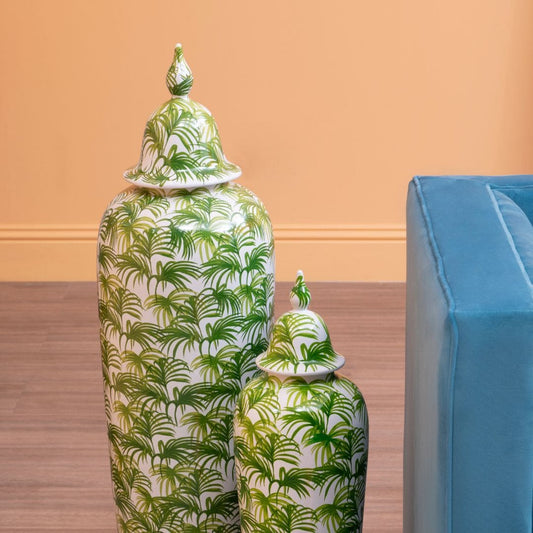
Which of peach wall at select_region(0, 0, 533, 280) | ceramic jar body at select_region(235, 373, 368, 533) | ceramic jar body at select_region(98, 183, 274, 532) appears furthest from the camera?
peach wall at select_region(0, 0, 533, 280)

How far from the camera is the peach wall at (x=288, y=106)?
293 centimetres

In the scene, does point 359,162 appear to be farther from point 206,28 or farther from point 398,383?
point 398,383

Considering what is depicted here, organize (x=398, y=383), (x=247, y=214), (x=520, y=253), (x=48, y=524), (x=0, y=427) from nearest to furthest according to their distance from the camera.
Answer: (x=520, y=253), (x=247, y=214), (x=48, y=524), (x=0, y=427), (x=398, y=383)

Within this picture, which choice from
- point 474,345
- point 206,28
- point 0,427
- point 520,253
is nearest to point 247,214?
point 520,253

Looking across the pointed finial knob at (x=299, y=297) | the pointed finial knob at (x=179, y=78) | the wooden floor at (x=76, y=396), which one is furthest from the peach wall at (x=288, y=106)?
the pointed finial knob at (x=299, y=297)

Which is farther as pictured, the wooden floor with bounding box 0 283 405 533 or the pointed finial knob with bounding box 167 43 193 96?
the wooden floor with bounding box 0 283 405 533

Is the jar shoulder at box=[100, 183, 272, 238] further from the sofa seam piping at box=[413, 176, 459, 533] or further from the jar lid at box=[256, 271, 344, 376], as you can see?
the sofa seam piping at box=[413, 176, 459, 533]

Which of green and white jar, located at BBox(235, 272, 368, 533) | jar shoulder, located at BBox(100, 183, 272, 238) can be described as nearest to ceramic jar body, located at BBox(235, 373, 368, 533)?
green and white jar, located at BBox(235, 272, 368, 533)

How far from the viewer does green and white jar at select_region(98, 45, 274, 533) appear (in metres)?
1.37

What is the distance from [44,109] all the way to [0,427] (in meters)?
1.25

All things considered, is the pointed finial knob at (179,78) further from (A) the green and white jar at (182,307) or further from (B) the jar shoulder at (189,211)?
(B) the jar shoulder at (189,211)

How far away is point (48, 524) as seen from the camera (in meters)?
1.80

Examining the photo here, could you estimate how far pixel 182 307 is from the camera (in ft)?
4.50

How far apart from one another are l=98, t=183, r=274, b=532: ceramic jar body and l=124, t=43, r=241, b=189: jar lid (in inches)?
1.0
